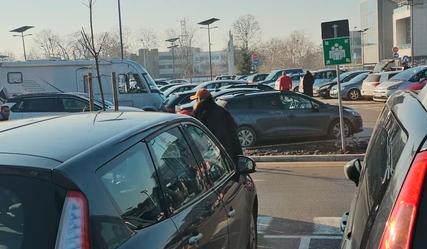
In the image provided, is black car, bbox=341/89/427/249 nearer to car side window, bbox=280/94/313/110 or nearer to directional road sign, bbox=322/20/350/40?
directional road sign, bbox=322/20/350/40

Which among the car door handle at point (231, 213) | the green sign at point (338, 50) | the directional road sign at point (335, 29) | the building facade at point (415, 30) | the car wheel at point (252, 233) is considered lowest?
the car wheel at point (252, 233)

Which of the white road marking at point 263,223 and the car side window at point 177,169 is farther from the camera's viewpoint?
the white road marking at point 263,223

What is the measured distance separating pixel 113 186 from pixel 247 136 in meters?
10.1

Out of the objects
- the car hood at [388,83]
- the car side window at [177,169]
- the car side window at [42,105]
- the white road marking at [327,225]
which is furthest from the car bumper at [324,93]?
the car side window at [177,169]

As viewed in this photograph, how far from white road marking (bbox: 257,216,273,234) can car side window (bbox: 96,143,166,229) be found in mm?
3318

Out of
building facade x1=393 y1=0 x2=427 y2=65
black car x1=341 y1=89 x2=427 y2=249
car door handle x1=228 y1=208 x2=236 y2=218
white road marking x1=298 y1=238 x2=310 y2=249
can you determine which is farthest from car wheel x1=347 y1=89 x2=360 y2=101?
building facade x1=393 y1=0 x2=427 y2=65

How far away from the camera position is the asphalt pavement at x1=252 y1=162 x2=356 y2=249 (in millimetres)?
5275

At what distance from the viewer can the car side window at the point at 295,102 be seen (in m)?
12.4

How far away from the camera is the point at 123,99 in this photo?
66.2ft

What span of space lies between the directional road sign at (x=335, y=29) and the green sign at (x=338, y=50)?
104mm

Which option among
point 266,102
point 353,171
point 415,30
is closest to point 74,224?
point 353,171

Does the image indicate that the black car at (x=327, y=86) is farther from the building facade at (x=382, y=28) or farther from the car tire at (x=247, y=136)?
the building facade at (x=382, y=28)

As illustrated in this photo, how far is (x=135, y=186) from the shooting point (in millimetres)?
2404

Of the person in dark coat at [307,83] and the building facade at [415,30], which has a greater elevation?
the building facade at [415,30]
